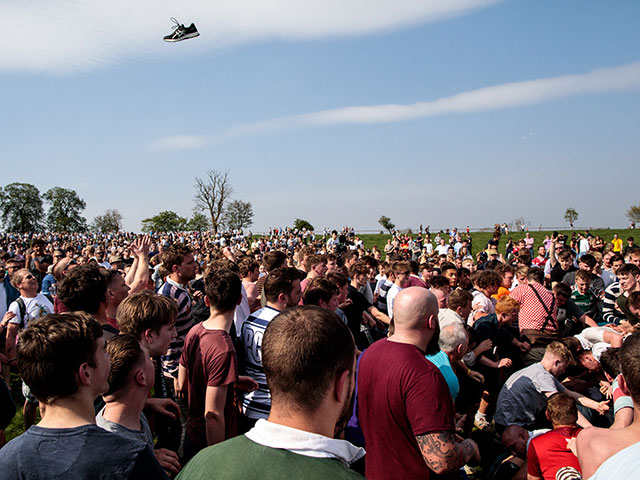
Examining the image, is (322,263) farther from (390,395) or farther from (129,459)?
(129,459)

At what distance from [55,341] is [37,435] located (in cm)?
38

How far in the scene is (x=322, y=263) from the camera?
6.91 meters

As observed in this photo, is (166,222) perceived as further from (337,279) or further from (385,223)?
(337,279)

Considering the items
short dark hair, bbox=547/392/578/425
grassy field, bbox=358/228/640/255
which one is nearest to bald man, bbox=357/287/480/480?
short dark hair, bbox=547/392/578/425

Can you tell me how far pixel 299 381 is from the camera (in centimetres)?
141

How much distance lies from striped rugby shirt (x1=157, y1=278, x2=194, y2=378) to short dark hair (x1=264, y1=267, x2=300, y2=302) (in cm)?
126

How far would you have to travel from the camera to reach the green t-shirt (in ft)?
3.90

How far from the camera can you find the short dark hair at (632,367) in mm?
1987

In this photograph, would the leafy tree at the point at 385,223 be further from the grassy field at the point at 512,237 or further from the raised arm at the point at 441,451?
the raised arm at the point at 441,451

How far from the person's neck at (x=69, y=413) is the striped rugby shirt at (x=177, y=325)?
7.89ft

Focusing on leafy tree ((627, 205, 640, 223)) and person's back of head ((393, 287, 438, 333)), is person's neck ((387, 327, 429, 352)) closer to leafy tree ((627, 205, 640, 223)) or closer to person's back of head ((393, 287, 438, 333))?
person's back of head ((393, 287, 438, 333))

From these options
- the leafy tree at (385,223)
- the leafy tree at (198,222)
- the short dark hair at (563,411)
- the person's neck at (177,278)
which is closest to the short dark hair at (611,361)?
the short dark hair at (563,411)

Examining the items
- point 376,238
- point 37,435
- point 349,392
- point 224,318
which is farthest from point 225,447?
point 376,238

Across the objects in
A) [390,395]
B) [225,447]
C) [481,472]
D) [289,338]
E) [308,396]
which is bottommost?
[481,472]
